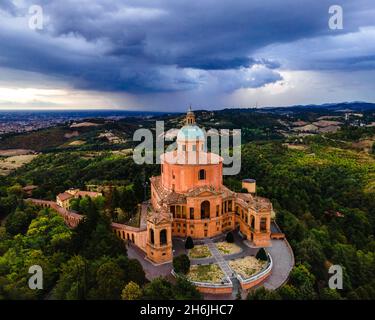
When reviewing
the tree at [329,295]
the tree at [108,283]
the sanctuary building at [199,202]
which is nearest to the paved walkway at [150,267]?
the sanctuary building at [199,202]

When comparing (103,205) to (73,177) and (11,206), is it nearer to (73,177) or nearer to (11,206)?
(11,206)

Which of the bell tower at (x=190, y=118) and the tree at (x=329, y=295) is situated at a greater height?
the bell tower at (x=190, y=118)

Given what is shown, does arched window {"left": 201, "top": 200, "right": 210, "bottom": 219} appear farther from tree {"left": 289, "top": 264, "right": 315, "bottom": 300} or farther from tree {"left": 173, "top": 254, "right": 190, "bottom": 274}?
tree {"left": 289, "top": 264, "right": 315, "bottom": 300}

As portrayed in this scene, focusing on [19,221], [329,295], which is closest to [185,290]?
[329,295]

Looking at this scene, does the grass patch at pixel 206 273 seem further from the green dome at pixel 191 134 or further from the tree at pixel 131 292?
the green dome at pixel 191 134

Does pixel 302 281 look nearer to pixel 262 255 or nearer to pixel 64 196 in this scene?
pixel 262 255

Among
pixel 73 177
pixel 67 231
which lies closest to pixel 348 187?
pixel 67 231
